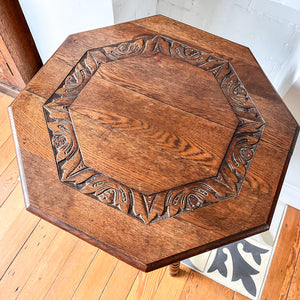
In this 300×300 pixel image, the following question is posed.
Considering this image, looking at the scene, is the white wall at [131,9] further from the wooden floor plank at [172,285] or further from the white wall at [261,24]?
the wooden floor plank at [172,285]

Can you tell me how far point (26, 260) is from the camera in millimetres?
1107

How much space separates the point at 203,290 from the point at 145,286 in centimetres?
21

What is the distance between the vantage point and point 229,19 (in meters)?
1.02

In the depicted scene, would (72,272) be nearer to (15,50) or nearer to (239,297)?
(239,297)

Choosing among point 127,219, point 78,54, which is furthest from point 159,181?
point 78,54

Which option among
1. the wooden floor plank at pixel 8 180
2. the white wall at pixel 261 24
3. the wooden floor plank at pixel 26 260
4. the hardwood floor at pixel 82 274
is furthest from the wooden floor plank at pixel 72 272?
the white wall at pixel 261 24

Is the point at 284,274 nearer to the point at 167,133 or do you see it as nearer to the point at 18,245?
the point at 167,133

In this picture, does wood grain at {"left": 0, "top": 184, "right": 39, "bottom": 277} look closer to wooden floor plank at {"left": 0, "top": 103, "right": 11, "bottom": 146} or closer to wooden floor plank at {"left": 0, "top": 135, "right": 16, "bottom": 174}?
wooden floor plank at {"left": 0, "top": 135, "right": 16, "bottom": 174}

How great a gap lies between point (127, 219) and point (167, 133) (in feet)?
0.69

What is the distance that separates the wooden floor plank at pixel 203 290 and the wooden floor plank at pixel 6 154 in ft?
2.93

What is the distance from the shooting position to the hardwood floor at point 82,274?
1.06m

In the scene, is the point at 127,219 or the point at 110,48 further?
the point at 110,48

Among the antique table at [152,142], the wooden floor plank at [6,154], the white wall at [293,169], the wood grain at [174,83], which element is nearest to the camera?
the antique table at [152,142]

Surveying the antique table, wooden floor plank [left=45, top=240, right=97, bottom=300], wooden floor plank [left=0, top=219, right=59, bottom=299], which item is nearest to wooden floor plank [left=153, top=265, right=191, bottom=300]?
wooden floor plank [left=45, top=240, right=97, bottom=300]
